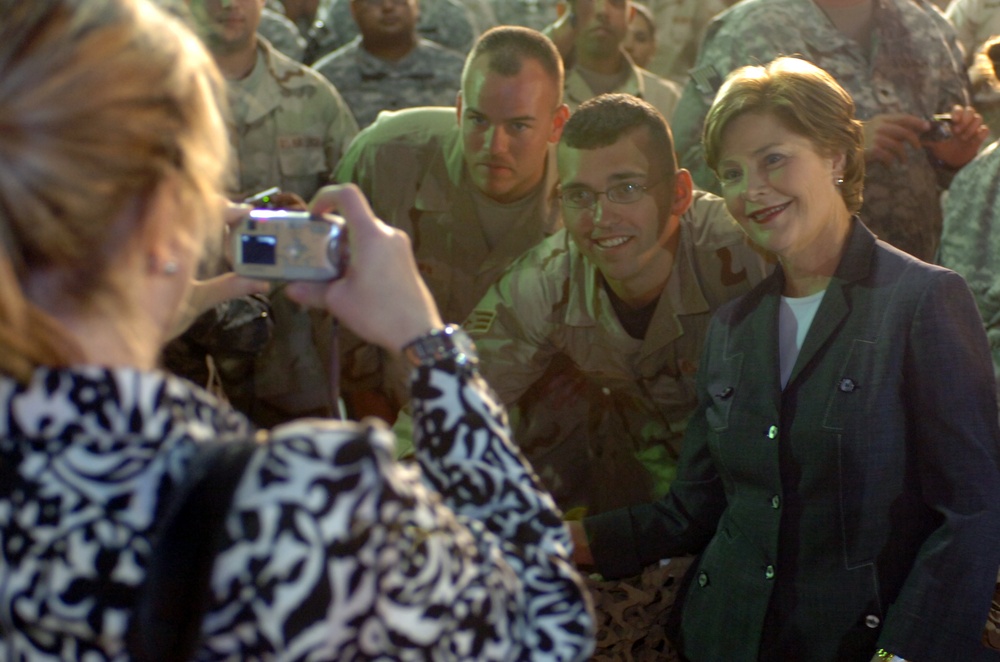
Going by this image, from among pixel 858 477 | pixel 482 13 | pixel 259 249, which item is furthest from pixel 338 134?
pixel 259 249

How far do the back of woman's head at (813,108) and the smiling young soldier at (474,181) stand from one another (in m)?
1.11

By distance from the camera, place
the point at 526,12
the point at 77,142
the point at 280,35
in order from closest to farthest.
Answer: the point at 77,142, the point at 280,35, the point at 526,12

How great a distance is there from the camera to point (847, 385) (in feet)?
5.65

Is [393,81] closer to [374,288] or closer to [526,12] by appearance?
[526,12]

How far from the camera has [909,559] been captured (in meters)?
1.70

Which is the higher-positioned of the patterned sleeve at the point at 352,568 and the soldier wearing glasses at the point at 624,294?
the patterned sleeve at the point at 352,568

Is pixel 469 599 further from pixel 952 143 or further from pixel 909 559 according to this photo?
pixel 952 143

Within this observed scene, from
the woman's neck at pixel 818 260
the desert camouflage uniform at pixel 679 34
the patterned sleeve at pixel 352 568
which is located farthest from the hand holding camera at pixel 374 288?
the desert camouflage uniform at pixel 679 34

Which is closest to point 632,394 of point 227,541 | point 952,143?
point 952,143

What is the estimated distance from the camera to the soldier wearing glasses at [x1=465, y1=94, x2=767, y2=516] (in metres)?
2.49

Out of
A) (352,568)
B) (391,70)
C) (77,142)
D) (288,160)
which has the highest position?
(77,142)

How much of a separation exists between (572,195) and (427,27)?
7.24ft

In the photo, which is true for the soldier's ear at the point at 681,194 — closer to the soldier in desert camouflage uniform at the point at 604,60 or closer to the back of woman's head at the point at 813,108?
the back of woman's head at the point at 813,108

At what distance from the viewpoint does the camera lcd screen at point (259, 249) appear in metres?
1.16
